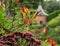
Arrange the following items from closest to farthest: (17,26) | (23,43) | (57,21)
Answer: (23,43) → (17,26) → (57,21)

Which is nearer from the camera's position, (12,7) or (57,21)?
(12,7)

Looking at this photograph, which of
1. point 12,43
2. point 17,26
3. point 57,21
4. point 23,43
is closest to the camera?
point 12,43

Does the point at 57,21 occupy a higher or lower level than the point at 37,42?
lower

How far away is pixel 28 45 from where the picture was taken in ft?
9.84

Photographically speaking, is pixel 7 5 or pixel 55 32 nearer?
pixel 7 5

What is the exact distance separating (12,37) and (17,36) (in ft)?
0.21

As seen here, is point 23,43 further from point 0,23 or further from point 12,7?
point 12,7

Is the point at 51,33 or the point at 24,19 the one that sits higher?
the point at 24,19

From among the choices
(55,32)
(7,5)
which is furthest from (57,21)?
(7,5)

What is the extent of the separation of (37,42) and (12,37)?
261 mm

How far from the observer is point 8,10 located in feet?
16.7

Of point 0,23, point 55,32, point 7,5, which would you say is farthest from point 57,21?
point 0,23

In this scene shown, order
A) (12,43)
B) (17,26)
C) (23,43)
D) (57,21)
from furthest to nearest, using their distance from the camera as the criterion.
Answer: (57,21)
(17,26)
(23,43)
(12,43)

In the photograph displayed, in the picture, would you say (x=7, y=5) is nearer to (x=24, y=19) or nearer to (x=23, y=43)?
(x=24, y=19)
